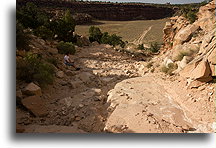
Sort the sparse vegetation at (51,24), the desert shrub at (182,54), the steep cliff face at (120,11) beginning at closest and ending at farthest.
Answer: the desert shrub at (182,54), the sparse vegetation at (51,24), the steep cliff face at (120,11)

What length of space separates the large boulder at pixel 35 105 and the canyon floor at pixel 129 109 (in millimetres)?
112

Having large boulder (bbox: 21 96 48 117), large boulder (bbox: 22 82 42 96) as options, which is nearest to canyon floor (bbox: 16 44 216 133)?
large boulder (bbox: 21 96 48 117)

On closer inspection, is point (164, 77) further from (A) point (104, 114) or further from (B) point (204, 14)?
(B) point (204, 14)

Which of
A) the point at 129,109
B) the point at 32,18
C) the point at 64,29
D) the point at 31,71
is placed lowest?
the point at 129,109

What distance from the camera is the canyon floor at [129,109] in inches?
164

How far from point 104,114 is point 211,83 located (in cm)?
284

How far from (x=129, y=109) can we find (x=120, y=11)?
6633 cm

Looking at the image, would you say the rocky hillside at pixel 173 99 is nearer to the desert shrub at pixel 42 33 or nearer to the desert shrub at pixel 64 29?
the desert shrub at pixel 42 33

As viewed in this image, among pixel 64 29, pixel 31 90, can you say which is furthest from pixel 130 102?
pixel 64 29

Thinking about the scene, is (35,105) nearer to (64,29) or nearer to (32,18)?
(32,18)

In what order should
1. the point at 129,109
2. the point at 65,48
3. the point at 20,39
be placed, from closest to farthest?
the point at 129,109, the point at 20,39, the point at 65,48

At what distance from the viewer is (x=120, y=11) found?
221 feet

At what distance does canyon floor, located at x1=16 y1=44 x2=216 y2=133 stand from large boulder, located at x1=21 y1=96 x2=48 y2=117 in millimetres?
112

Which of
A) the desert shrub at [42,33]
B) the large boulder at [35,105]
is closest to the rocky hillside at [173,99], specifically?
the large boulder at [35,105]
